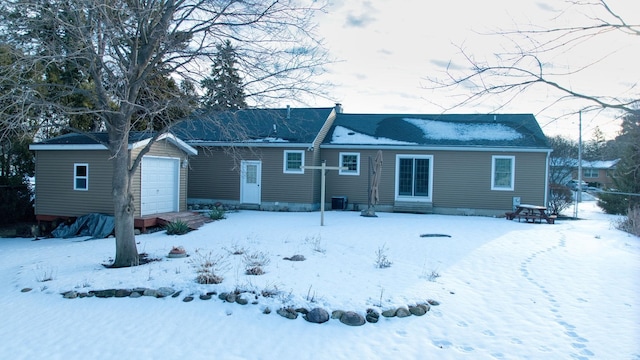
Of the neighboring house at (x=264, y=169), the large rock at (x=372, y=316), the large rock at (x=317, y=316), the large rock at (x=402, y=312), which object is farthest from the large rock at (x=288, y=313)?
the neighboring house at (x=264, y=169)

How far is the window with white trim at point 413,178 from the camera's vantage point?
A: 1888 centimetres

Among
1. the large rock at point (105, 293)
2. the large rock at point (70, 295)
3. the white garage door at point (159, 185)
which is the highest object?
the white garage door at point (159, 185)

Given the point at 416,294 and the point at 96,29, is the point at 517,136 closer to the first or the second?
the point at 416,294

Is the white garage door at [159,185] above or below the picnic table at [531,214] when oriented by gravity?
above

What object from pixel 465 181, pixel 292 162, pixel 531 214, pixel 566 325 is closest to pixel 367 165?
pixel 292 162

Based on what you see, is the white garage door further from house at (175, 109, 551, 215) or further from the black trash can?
the black trash can

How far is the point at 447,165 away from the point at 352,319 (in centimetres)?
1366

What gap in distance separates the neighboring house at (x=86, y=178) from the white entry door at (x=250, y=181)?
420 cm

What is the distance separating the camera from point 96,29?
8156 mm

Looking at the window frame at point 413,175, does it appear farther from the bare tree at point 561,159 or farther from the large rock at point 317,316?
the bare tree at point 561,159

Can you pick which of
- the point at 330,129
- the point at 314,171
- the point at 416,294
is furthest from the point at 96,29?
the point at 330,129

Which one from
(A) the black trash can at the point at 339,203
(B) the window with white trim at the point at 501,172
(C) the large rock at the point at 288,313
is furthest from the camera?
(A) the black trash can at the point at 339,203

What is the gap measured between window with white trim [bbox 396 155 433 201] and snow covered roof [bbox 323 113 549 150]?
0.75 m

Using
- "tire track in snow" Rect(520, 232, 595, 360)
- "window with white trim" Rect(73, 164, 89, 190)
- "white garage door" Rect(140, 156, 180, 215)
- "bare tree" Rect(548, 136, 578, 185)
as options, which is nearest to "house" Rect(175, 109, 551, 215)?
"white garage door" Rect(140, 156, 180, 215)
